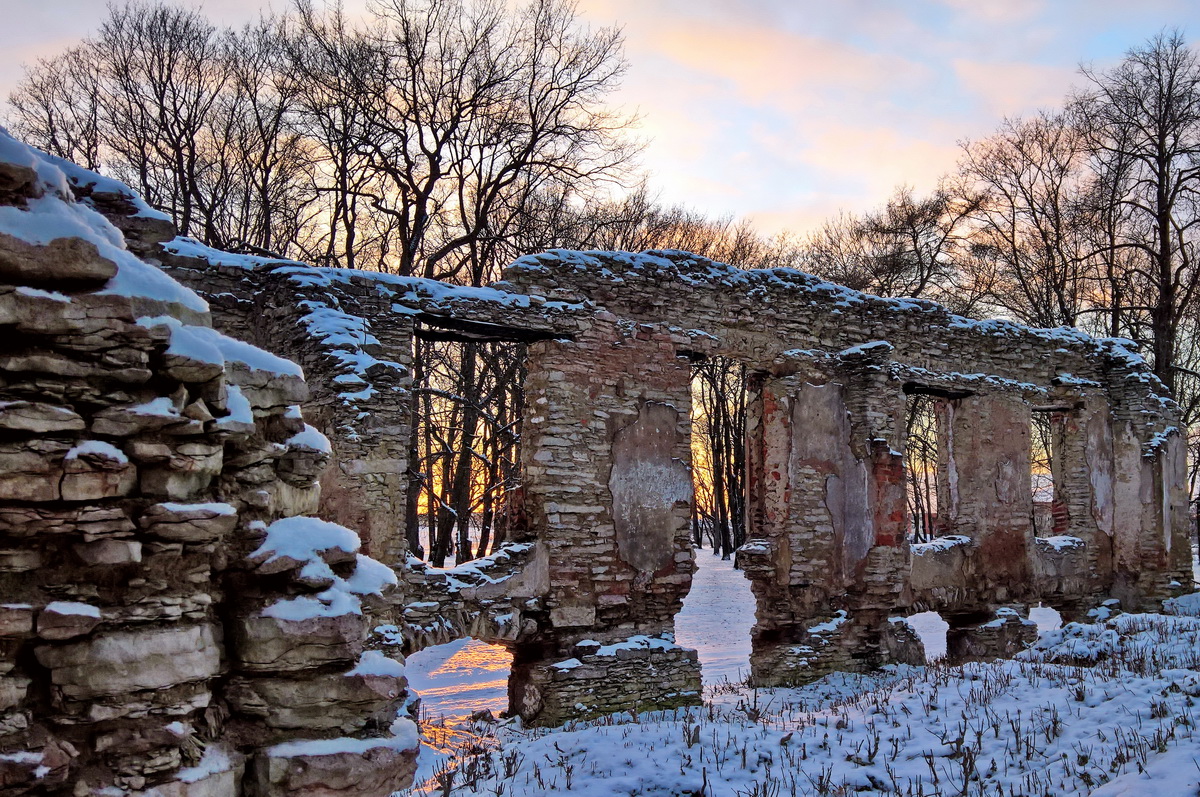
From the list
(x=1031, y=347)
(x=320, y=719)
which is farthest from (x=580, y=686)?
(x=1031, y=347)

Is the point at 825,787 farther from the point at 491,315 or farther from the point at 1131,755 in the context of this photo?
the point at 491,315

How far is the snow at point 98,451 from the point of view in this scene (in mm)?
3170

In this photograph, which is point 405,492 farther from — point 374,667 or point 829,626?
point 829,626

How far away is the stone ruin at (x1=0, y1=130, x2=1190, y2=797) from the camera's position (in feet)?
10.5

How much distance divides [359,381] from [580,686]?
399 centimetres

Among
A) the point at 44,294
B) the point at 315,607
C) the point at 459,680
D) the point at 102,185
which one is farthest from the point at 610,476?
the point at 44,294

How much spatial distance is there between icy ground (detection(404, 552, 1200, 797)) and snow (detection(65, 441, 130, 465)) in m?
3.50

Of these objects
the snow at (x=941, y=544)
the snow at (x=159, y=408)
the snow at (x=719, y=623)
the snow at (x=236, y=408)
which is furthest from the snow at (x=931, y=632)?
the snow at (x=159, y=408)

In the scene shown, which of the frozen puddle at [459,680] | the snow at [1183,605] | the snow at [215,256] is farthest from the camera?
the snow at [1183,605]

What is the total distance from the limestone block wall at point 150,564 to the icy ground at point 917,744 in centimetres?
243

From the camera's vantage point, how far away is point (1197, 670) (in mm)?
7539

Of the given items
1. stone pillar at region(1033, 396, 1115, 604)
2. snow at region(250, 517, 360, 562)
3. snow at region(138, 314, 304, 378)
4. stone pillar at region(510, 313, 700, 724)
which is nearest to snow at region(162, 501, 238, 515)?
snow at region(250, 517, 360, 562)

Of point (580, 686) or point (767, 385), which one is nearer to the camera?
point (580, 686)

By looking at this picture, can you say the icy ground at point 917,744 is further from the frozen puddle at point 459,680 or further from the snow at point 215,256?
the snow at point 215,256
